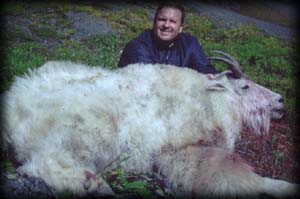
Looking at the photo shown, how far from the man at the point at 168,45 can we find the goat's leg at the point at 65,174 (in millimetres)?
1336

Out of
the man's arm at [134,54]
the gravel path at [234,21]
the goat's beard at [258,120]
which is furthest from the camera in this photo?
the gravel path at [234,21]

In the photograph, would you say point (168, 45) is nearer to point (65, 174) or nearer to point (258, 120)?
point (258, 120)

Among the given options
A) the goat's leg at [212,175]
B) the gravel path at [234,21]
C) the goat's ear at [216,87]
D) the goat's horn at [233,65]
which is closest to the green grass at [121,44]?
the gravel path at [234,21]

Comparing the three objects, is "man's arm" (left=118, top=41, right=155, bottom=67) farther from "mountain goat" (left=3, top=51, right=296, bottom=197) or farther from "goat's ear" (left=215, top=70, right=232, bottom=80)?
"goat's ear" (left=215, top=70, right=232, bottom=80)

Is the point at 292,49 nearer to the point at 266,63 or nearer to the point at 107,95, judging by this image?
the point at 266,63

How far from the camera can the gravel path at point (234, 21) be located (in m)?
4.98

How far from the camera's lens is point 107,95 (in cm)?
404

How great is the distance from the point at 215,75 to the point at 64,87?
1355 millimetres

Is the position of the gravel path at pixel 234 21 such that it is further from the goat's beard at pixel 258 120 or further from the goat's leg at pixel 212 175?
the goat's leg at pixel 212 175

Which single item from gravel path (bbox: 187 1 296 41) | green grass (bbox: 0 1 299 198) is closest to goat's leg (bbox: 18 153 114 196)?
green grass (bbox: 0 1 299 198)

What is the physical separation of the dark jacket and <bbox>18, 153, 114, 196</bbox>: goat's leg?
131 cm

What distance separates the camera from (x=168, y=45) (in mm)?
4816

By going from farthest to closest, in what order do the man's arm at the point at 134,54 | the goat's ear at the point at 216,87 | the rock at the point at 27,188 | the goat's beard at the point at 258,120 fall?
the man's arm at the point at 134,54, the goat's beard at the point at 258,120, the goat's ear at the point at 216,87, the rock at the point at 27,188

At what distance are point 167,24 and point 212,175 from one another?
1.68m
